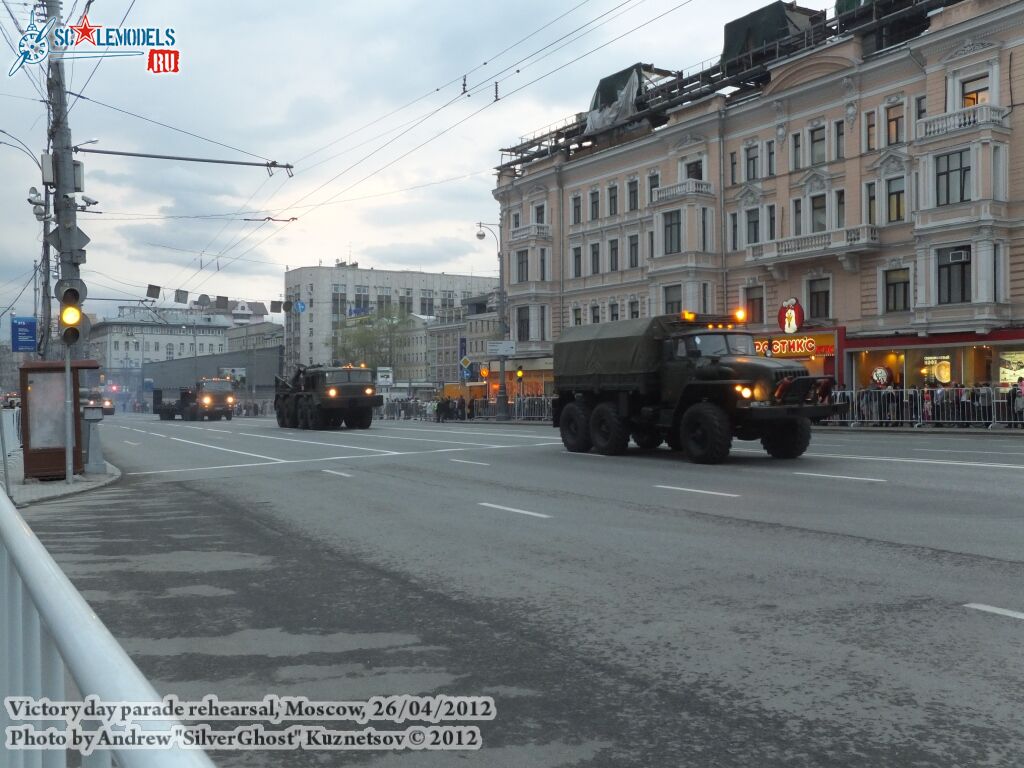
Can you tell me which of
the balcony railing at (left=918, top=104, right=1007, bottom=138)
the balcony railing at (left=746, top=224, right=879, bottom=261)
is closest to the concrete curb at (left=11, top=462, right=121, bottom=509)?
the balcony railing at (left=746, top=224, right=879, bottom=261)

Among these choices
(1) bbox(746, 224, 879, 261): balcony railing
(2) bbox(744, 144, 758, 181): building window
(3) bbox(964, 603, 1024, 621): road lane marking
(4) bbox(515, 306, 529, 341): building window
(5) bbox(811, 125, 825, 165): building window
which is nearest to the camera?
(3) bbox(964, 603, 1024, 621): road lane marking

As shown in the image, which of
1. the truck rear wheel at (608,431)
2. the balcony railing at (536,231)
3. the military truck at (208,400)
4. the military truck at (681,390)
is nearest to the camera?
the military truck at (681,390)

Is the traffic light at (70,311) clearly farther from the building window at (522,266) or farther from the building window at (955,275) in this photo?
the building window at (522,266)

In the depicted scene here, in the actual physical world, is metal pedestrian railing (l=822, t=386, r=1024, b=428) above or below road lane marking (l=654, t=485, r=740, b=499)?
above

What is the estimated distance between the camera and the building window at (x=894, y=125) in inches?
1489

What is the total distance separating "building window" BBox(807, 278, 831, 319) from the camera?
41312 millimetres

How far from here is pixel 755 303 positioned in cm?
4506

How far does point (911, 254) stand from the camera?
37.3 meters

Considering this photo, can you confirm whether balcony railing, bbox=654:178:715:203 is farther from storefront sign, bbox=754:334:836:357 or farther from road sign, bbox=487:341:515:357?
road sign, bbox=487:341:515:357

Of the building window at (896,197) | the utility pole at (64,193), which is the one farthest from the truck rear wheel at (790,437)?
the building window at (896,197)

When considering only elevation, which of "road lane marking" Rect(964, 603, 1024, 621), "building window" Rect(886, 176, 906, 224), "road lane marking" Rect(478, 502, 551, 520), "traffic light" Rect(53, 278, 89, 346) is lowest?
"road lane marking" Rect(478, 502, 551, 520)

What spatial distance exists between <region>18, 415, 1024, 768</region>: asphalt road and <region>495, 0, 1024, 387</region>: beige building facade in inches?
918

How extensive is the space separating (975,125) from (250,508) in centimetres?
3089

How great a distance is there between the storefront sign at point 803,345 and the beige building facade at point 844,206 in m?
0.06
